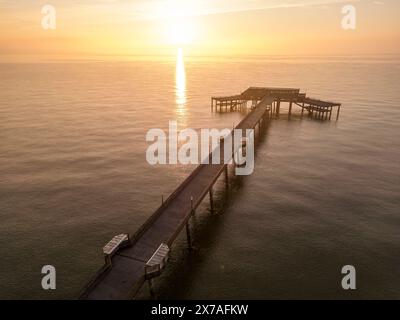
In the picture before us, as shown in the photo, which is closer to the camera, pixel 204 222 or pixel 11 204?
pixel 204 222

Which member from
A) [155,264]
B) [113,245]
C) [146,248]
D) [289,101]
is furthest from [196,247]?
[289,101]

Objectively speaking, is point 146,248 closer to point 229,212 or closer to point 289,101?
point 229,212

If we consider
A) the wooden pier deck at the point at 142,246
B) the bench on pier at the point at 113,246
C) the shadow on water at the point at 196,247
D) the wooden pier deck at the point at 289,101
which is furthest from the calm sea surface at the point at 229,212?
the wooden pier deck at the point at 289,101

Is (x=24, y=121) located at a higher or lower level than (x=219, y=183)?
higher

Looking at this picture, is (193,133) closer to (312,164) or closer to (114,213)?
(312,164)

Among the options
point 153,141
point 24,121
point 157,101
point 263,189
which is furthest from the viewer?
point 157,101
